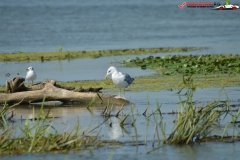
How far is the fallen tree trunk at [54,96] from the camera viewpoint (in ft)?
52.1

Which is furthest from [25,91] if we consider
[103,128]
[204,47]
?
[204,47]

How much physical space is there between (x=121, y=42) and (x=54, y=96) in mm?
21270

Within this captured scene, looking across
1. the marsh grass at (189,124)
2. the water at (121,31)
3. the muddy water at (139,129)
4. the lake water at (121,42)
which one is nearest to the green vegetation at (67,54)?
the lake water at (121,42)

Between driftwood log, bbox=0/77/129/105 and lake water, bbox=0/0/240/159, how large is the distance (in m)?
0.30

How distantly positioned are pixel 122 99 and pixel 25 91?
7.68 ft

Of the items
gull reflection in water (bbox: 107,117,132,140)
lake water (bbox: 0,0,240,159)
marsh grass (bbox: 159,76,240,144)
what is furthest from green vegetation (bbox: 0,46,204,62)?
marsh grass (bbox: 159,76,240,144)

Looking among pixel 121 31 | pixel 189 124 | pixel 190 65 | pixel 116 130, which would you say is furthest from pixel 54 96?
pixel 121 31

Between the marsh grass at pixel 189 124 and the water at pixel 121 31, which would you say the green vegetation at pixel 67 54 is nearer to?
the water at pixel 121 31

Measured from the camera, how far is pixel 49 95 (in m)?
15.9

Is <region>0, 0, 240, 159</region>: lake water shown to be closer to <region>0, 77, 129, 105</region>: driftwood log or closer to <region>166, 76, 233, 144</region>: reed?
<region>166, 76, 233, 144</region>: reed

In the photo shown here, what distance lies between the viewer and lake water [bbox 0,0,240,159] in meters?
11.4

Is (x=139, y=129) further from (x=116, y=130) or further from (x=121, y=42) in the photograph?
(x=121, y=42)

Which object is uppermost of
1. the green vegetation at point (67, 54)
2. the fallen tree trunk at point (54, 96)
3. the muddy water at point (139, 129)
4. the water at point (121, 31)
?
the water at point (121, 31)

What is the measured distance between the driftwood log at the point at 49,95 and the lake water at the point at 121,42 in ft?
Answer: 0.97
